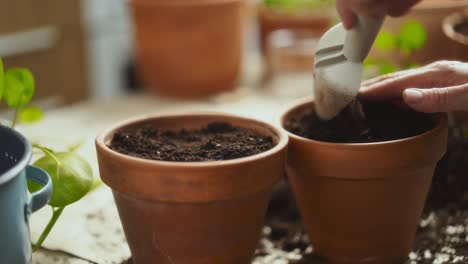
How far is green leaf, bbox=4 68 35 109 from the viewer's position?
32.4 inches

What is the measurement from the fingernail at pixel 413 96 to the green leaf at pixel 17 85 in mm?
483

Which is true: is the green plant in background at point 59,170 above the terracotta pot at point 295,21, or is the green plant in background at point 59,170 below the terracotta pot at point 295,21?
above

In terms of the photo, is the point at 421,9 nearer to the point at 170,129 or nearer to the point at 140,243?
the point at 170,129

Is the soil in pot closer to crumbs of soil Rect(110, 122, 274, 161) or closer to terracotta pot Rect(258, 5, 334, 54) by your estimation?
terracotta pot Rect(258, 5, 334, 54)

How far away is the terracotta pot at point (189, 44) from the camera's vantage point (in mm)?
1439

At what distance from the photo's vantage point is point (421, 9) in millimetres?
1266

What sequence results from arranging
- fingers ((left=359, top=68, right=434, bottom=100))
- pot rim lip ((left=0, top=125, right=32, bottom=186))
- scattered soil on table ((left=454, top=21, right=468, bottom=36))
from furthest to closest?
scattered soil on table ((left=454, top=21, right=468, bottom=36)), fingers ((left=359, top=68, right=434, bottom=100)), pot rim lip ((left=0, top=125, right=32, bottom=186))

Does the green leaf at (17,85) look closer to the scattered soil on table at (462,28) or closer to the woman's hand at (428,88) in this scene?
the woman's hand at (428,88)

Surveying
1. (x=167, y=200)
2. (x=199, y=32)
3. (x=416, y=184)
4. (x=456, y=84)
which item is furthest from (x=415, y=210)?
(x=199, y=32)

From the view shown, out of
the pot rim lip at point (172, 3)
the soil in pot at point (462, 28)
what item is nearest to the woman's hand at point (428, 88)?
the soil in pot at point (462, 28)

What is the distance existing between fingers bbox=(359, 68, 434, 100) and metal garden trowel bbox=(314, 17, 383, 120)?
0.08 meters

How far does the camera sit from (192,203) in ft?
2.29

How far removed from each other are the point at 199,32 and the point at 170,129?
59 cm

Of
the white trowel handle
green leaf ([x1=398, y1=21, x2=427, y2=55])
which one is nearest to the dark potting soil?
green leaf ([x1=398, y1=21, x2=427, y2=55])
